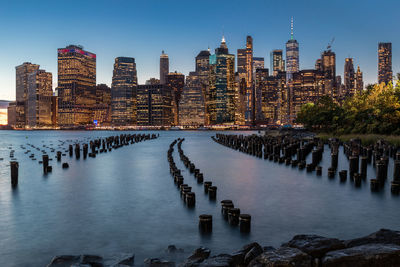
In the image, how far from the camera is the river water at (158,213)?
10.8 m

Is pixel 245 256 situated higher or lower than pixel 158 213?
higher

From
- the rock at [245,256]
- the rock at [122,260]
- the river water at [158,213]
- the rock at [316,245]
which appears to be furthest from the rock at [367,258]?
the rock at [122,260]

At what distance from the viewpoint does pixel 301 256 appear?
7.11m

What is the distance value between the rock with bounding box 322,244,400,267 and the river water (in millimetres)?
3646

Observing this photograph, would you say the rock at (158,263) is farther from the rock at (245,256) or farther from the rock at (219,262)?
the rock at (245,256)

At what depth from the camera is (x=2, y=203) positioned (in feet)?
55.8

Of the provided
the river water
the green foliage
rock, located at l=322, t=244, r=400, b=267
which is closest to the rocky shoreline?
rock, located at l=322, t=244, r=400, b=267

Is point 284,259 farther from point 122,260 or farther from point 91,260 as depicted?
point 91,260

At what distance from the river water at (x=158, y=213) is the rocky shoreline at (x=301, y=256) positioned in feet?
2.65

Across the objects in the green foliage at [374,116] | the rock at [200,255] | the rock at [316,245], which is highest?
the green foliage at [374,116]

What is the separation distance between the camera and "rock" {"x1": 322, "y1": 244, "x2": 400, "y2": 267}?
22.6ft

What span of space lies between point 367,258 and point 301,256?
124 cm

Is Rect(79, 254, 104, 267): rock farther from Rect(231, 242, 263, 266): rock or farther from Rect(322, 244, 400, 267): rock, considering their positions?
Rect(322, 244, 400, 267): rock

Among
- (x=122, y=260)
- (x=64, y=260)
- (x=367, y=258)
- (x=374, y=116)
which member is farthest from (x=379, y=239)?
(x=374, y=116)
